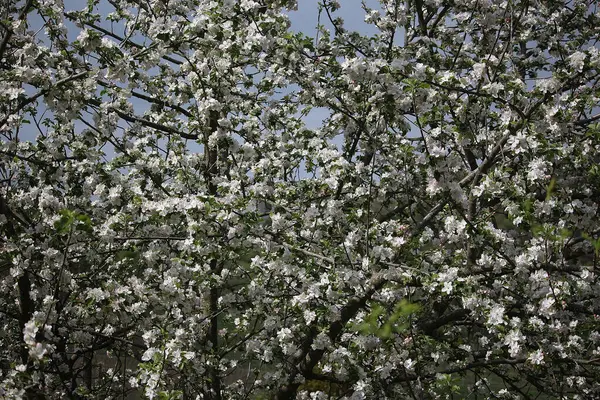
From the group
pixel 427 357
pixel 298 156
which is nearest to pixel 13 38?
pixel 298 156

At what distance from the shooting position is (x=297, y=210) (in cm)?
533

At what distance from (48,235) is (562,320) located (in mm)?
4634

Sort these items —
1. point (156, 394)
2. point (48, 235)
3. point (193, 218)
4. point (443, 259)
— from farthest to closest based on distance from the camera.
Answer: point (443, 259) < point (48, 235) < point (193, 218) < point (156, 394)

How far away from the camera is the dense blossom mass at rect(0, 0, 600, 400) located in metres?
4.38

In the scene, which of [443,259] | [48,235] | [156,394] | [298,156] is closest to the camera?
[156,394]

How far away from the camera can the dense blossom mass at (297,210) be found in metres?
4.38

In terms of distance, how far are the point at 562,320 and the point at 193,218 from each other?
338 centimetres

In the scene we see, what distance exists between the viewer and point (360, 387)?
445 centimetres

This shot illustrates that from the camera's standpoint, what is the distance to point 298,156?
6250 millimetres

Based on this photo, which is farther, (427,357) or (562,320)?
(427,357)

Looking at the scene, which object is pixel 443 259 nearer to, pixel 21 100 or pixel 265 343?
pixel 265 343

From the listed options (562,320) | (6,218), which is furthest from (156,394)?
(562,320)

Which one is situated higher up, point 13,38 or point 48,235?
point 13,38

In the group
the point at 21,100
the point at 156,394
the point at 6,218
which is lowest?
the point at 156,394
